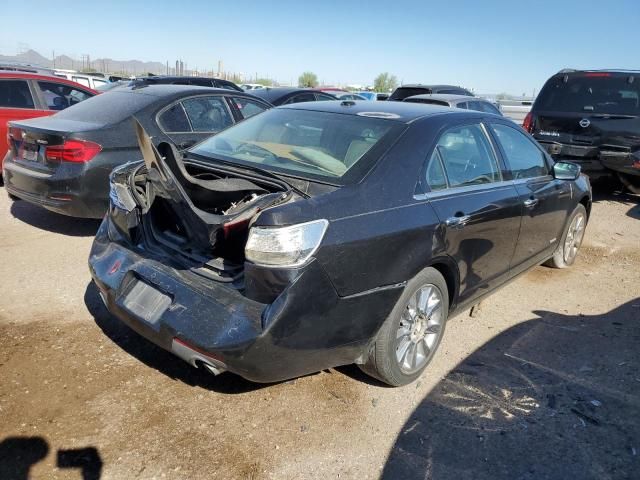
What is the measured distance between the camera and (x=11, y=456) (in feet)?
8.07

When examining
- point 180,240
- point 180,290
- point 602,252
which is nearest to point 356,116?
point 180,240

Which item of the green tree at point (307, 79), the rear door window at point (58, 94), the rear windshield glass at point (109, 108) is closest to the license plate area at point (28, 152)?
the rear windshield glass at point (109, 108)

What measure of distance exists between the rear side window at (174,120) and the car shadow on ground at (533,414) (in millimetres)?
3755

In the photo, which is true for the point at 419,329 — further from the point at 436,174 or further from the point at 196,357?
the point at 196,357

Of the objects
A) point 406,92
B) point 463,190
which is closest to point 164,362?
point 463,190

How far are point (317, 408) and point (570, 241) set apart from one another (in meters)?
3.72

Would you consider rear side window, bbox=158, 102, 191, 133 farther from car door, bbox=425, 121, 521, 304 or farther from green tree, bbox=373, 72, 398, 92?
green tree, bbox=373, 72, 398, 92

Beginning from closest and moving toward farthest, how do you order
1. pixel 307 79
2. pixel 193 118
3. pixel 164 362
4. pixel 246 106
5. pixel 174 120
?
pixel 164 362, pixel 174 120, pixel 193 118, pixel 246 106, pixel 307 79

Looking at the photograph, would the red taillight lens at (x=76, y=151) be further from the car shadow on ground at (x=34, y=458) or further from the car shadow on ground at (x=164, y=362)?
the car shadow on ground at (x=34, y=458)

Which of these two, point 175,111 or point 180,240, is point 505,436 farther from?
point 175,111

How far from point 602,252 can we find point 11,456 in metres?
6.10

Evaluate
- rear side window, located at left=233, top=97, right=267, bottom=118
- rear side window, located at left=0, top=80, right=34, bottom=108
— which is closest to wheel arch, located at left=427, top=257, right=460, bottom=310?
rear side window, located at left=233, top=97, right=267, bottom=118

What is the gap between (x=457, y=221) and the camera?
10.6 ft

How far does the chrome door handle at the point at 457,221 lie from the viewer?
10.3 feet
